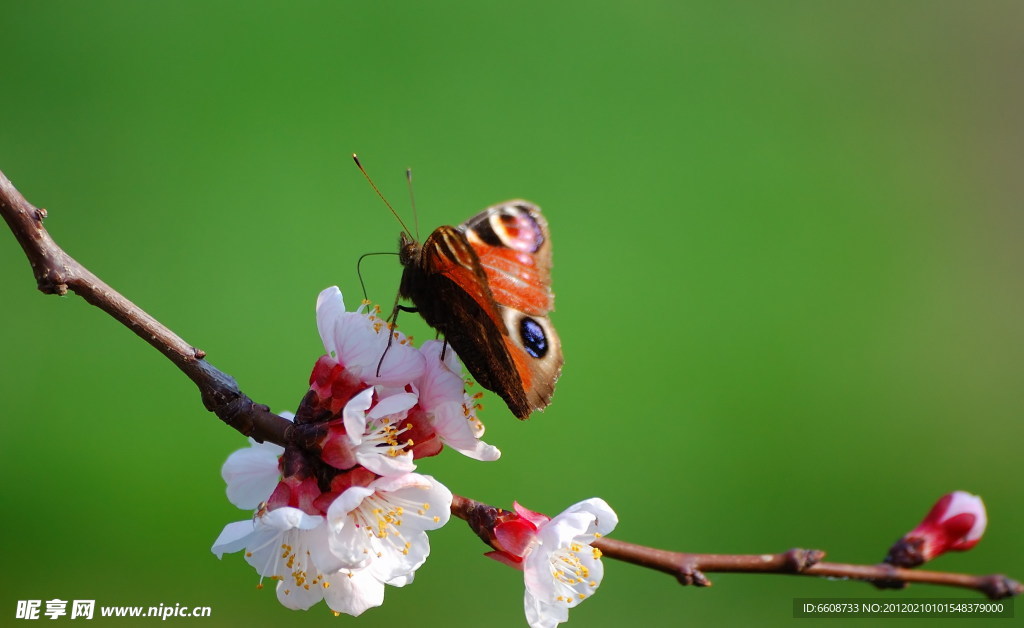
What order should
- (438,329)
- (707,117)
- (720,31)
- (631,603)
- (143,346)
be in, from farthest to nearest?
1. (720,31)
2. (707,117)
3. (143,346)
4. (631,603)
5. (438,329)

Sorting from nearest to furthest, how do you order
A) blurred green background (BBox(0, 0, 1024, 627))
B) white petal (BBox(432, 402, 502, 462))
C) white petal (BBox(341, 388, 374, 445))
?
white petal (BBox(341, 388, 374, 445)), white petal (BBox(432, 402, 502, 462)), blurred green background (BBox(0, 0, 1024, 627))

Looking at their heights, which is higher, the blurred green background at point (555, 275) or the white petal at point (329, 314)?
the blurred green background at point (555, 275)

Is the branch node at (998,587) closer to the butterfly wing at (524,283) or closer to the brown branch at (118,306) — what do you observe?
the butterfly wing at (524,283)

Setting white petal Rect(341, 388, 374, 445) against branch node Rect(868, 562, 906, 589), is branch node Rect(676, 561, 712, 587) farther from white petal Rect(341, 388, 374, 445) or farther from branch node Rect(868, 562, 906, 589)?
white petal Rect(341, 388, 374, 445)

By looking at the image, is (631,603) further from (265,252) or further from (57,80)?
(57,80)

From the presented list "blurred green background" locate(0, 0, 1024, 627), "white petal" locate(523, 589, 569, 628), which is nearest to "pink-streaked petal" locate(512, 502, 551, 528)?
"white petal" locate(523, 589, 569, 628)

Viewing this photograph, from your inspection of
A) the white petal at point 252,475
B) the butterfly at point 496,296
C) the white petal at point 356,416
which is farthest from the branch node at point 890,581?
the white petal at point 252,475

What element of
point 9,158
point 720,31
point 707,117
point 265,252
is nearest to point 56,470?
point 265,252
